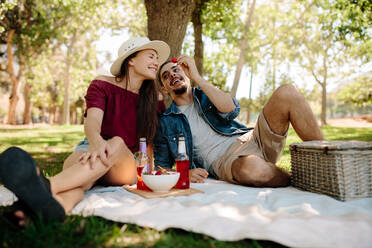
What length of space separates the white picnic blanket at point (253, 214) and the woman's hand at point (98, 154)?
0.99 feet

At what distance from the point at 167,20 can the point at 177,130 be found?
6.72 ft

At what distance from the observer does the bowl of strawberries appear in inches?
96.7

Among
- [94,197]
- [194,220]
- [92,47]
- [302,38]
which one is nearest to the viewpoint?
[194,220]

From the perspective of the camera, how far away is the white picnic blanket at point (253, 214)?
→ 1.64 metres

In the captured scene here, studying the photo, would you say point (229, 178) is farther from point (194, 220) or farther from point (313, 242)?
point (313, 242)

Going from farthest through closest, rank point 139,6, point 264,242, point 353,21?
1. point 139,6
2. point 353,21
3. point 264,242

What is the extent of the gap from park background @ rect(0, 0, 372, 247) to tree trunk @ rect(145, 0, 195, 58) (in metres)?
0.01

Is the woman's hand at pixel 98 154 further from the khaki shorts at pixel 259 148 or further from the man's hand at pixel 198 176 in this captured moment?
the khaki shorts at pixel 259 148

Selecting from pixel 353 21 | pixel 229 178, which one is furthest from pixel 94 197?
pixel 353 21

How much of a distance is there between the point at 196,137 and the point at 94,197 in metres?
1.45

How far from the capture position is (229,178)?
Result: 309 centimetres

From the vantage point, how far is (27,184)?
1.75 metres

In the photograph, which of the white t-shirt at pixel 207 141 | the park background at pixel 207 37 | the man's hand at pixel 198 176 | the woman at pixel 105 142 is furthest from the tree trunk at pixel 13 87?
the man's hand at pixel 198 176

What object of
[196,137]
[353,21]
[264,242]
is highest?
[353,21]
